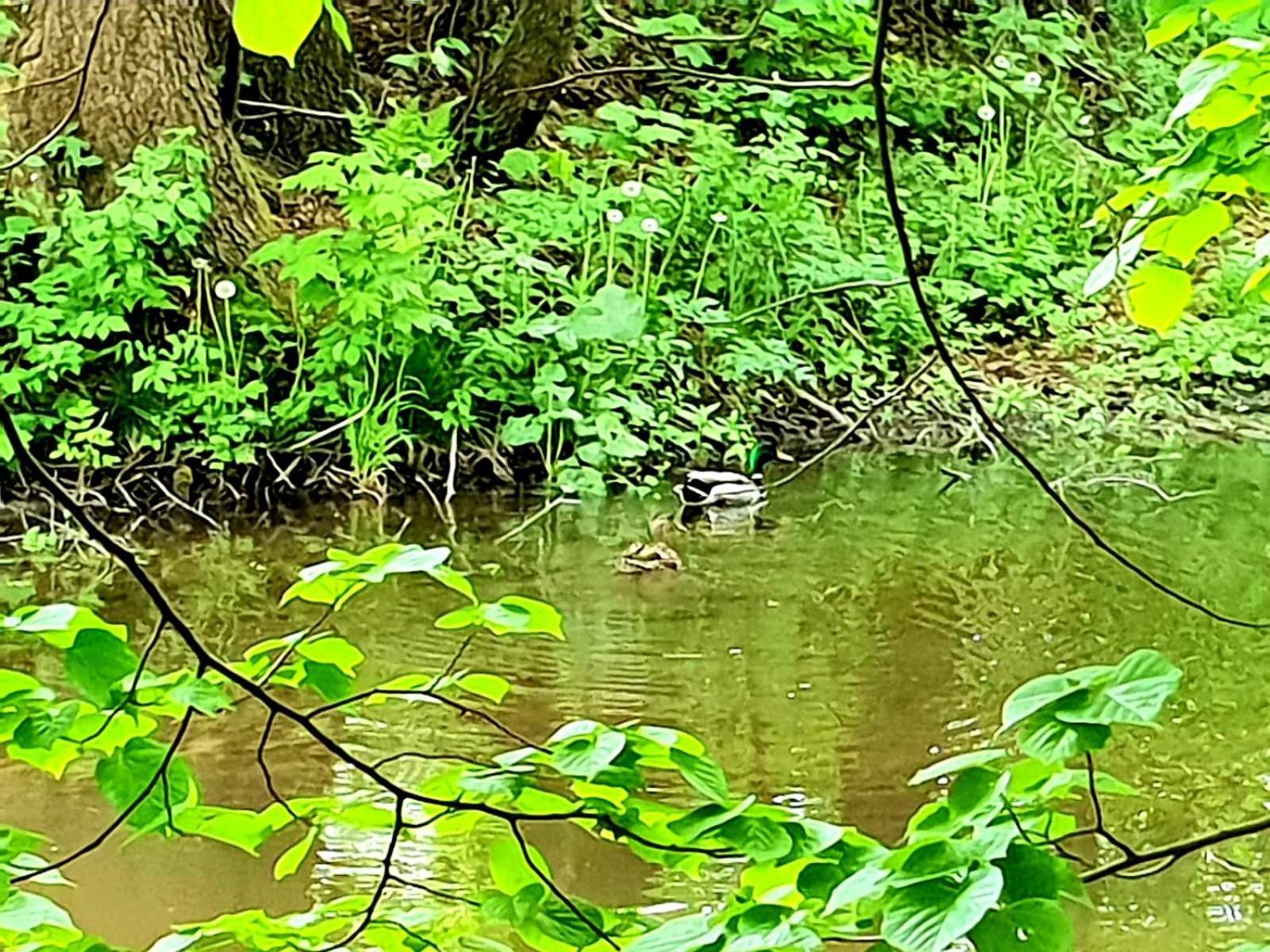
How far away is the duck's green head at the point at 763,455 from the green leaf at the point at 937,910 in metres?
3.83

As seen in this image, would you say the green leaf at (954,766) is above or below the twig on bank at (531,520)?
above

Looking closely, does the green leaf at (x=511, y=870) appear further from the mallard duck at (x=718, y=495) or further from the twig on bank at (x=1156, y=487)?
the twig on bank at (x=1156, y=487)

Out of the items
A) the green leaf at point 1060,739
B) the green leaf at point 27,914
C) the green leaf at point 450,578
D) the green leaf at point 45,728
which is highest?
the green leaf at point 450,578

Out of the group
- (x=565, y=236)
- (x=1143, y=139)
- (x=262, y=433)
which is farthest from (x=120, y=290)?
(x=1143, y=139)

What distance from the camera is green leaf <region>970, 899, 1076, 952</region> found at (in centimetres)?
77

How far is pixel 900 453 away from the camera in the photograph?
5000 millimetres

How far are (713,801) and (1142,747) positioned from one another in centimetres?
185

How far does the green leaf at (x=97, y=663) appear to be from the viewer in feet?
3.14

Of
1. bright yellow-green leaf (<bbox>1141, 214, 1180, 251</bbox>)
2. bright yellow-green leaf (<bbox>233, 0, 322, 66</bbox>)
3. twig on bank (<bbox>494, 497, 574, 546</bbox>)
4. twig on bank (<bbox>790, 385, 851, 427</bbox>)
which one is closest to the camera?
bright yellow-green leaf (<bbox>233, 0, 322, 66</bbox>)

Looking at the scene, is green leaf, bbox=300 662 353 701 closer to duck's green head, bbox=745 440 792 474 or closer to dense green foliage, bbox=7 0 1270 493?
dense green foliage, bbox=7 0 1270 493

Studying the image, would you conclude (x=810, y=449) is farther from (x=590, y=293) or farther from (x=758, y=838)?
(x=758, y=838)

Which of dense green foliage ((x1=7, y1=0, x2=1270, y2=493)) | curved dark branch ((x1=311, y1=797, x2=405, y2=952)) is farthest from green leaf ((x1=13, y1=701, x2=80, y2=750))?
dense green foliage ((x1=7, y1=0, x2=1270, y2=493))

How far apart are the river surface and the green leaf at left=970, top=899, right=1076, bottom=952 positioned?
1.33m

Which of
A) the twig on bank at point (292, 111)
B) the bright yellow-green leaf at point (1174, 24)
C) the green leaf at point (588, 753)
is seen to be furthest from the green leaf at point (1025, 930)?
the twig on bank at point (292, 111)
